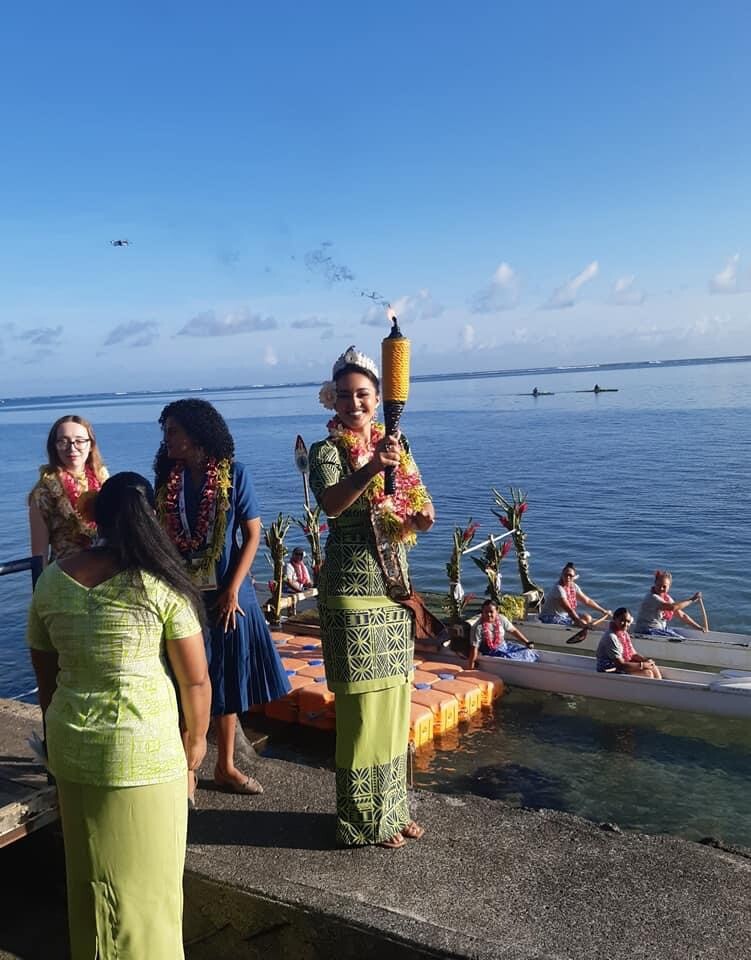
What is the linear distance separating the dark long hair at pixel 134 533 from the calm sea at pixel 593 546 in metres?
6.38

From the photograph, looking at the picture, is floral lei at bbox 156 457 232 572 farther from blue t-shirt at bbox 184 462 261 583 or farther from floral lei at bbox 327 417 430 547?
floral lei at bbox 327 417 430 547

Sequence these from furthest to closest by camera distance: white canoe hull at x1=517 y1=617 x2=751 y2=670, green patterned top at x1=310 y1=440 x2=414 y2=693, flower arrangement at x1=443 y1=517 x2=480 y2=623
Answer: flower arrangement at x1=443 y1=517 x2=480 y2=623 → white canoe hull at x1=517 y1=617 x2=751 y2=670 → green patterned top at x1=310 y1=440 x2=414 y2=693

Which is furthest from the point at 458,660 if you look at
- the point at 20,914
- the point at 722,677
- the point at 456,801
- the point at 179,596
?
the point at 179,596

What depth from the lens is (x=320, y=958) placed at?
3.25 m

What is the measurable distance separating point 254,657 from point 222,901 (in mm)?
1165

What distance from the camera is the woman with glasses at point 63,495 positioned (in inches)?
184

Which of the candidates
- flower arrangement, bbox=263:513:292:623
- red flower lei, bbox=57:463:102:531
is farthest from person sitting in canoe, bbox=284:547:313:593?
red flower lei, bbox=57:463:102:531

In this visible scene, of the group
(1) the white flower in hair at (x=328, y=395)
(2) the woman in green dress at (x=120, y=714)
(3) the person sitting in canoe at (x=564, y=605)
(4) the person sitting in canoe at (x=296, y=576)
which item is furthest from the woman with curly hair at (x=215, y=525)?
(4) the person sitting in canoe at (x=296, y=576)

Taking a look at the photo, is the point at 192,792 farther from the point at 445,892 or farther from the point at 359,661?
the point at 445,892

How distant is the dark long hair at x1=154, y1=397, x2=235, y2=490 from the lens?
4.04 metres

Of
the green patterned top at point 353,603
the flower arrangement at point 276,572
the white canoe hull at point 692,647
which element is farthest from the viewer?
the flower arrangement at point 276,572

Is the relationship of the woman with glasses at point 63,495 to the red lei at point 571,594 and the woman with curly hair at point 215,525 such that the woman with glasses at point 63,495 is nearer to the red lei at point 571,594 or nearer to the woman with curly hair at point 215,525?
the woman with curly hair at point 215,525

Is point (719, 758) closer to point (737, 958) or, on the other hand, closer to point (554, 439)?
point (737, 958)

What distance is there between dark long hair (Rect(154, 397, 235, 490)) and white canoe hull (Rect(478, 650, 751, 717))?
7.57 metres
